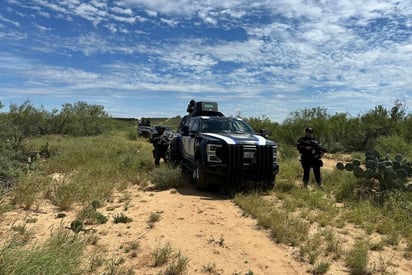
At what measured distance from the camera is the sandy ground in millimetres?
5180

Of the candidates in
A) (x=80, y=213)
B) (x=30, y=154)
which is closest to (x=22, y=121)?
(x=30, y=154)

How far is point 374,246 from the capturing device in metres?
5.96

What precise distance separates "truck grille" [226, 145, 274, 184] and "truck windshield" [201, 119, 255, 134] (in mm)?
1370

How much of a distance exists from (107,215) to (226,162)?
3.38 metres

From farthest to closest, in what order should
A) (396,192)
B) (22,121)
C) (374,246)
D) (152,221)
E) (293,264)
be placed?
(22,121) → (396,192) → (152,221) → (374,246) → (293,264)

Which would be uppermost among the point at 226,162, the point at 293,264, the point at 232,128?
the point at 232,128

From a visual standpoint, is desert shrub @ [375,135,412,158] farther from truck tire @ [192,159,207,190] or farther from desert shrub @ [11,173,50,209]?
desert shrub @ [11,173,50,209]

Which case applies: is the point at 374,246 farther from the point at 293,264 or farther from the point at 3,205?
the point at 3,205

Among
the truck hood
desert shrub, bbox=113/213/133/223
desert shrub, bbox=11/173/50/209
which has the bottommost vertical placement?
desert shrub, bbox=113/213/133/223

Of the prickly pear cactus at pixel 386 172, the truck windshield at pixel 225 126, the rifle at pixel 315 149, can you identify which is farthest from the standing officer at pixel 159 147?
the prickly pear cactus at pixel 386 172

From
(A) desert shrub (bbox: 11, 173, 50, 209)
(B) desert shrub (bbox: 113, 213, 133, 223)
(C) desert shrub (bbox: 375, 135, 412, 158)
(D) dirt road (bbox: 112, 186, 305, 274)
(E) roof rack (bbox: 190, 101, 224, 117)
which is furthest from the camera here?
(C) desert shrub (bbox: 375, 135, 412, 158)

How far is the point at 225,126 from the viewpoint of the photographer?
11203 millimetres

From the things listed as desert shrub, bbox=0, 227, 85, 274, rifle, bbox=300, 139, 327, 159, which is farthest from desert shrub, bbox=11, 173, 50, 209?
rifle, bbox=300, 139, 327, 159

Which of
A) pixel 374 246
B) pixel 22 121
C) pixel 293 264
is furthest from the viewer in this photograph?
pixel 22 121
